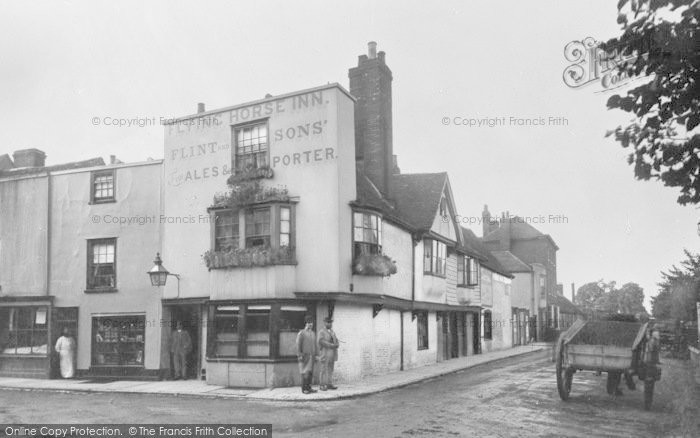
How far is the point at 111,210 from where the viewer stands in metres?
21.8

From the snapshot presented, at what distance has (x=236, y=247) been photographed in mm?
19078

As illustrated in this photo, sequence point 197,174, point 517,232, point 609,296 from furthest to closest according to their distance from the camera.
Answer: point 609,296 → point 517,232 → point 197,174

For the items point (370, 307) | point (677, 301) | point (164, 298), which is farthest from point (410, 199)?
point (677, 301)

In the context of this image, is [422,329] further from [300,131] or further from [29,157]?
[29,157]

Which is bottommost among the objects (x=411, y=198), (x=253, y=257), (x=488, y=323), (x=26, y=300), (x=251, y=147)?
(x=488, y=323)

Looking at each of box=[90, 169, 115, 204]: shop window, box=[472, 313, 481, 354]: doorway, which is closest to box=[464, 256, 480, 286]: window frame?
box=[472, 313, 481, 354]: doorway

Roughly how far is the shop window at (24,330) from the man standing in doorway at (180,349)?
500cm

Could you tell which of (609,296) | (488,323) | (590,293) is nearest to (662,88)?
(488,323)

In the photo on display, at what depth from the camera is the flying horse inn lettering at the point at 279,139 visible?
1897 cm

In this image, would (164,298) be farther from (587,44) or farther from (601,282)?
(601,282)

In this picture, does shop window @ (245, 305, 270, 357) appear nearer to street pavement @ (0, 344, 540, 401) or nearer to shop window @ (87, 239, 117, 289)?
street pavement @ (0, 344, 540, 401)

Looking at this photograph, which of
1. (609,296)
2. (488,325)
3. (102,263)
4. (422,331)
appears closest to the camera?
(102,263)

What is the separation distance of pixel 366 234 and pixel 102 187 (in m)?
9.77

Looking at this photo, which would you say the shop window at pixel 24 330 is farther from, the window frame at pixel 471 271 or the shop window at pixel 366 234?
the window frame at pixel 471 271
